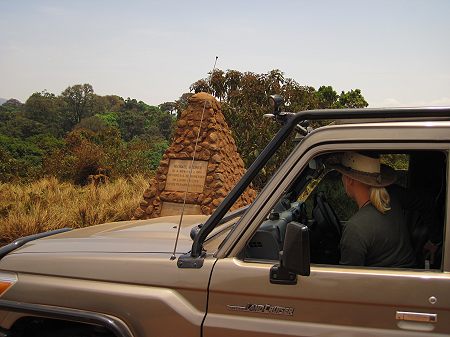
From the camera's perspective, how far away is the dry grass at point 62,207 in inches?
331

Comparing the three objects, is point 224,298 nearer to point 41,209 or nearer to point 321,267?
point 321,267

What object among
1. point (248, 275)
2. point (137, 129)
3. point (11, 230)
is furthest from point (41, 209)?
point (137, 129)

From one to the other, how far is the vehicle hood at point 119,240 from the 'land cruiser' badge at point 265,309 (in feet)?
1.58

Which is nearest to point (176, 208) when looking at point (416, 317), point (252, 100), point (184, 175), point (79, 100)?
point (184, 175)

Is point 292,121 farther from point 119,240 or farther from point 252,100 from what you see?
point 252,100

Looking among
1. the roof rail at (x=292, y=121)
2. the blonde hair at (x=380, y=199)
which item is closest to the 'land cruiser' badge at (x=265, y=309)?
the roof rail at (x=292, y=121)

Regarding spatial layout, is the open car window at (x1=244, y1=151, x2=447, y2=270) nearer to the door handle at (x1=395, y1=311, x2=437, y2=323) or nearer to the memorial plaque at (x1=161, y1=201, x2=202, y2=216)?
the door handle at (x1=395, y1=311, x2=437, y2=323)

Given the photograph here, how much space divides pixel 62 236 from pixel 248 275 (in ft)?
5.09

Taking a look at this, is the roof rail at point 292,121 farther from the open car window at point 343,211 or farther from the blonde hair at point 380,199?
the blonde hair at point 380,199

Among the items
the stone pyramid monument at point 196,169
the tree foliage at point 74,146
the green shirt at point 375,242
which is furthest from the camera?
the tree foliage at point 74,146

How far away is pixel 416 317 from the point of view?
6.39ft

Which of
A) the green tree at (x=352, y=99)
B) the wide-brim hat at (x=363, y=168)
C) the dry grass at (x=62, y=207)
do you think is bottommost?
the dry grass at (x=62, y=207)

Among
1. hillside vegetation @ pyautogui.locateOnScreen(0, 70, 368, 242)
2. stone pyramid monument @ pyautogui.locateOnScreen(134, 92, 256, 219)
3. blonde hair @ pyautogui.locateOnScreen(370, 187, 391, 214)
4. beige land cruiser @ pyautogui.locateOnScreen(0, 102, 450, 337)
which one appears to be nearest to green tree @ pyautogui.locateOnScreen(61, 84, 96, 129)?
hillside vegetation @ pyautogui.locateOnScreen(0, 70, 368, 242)

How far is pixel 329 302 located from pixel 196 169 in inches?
283
